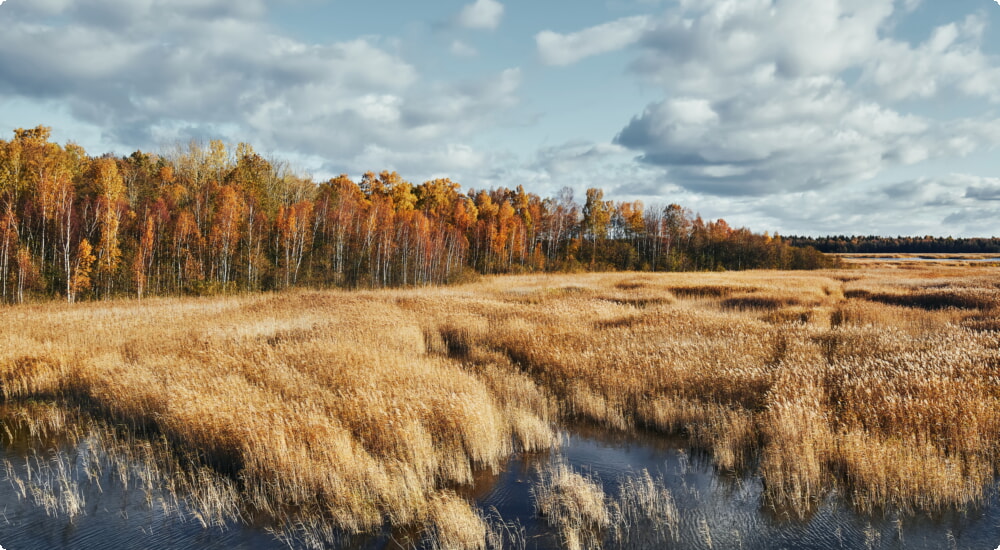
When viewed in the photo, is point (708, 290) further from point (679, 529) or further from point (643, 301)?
point (679, 529)

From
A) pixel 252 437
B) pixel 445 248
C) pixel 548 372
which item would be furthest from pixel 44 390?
pixel 445 248

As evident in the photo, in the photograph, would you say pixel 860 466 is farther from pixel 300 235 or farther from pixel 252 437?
pixel 300 235

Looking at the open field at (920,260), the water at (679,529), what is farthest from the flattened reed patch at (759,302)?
the open field at (920,260)

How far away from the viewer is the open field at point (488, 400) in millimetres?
8031

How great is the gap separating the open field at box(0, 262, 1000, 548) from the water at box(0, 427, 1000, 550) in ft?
1.21

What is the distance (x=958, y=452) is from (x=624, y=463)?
5.66m

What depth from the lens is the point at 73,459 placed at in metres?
9.75

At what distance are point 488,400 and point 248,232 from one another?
156 feet

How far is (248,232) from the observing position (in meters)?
50.8

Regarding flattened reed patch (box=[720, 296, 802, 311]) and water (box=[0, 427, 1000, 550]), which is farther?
flattened reed patch (box=[720, 296, 802, 311])

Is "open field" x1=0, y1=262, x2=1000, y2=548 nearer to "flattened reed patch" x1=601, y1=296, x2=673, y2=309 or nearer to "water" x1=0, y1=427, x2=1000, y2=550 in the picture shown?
"water" x1=0, y1=427, x2=1000, y2=550

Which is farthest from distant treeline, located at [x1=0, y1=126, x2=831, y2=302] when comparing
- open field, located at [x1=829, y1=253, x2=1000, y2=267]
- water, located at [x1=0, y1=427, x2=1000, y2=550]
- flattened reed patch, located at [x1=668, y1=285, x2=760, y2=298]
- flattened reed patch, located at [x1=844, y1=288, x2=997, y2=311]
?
flattened reed patch, located at [x1=844, y1=288, x2=997, y2=311]

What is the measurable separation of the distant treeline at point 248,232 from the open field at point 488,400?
85.0ft

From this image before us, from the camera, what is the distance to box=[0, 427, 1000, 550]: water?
6.86 metres
